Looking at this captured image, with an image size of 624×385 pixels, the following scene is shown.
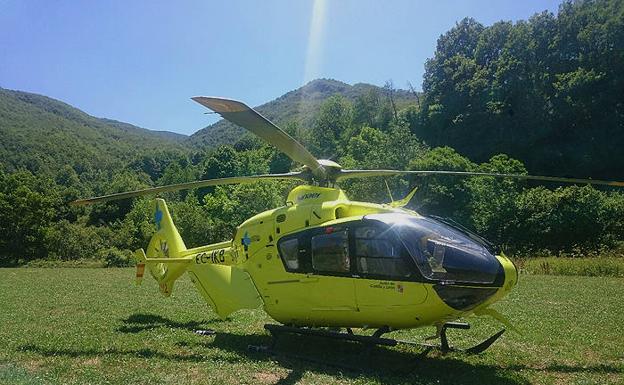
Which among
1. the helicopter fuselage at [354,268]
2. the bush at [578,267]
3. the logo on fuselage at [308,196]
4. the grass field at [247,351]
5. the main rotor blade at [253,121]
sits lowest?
the bush at [578,267]

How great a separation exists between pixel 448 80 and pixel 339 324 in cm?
7217

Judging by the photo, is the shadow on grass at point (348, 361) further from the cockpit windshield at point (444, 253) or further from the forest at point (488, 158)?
the forest at point (488, 158)

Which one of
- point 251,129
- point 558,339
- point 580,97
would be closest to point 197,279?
point 251,129

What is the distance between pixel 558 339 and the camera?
11.1 metres

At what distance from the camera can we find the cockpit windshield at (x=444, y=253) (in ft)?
25.6

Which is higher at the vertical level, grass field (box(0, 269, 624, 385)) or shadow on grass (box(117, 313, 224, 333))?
grass field (box(0, 269, 624, 385))

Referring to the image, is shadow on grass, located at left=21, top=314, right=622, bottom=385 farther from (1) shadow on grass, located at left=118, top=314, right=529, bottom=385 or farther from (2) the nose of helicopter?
(2) the nose of helicopter

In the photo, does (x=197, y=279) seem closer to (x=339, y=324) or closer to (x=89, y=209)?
(x=339, y=324)

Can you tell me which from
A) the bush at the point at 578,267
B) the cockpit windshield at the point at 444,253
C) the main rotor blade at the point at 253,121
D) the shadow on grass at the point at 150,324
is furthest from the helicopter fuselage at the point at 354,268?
the bush at the point at 578,267

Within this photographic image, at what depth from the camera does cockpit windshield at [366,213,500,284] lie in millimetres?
7805

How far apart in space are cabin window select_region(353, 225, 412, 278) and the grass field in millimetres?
1575

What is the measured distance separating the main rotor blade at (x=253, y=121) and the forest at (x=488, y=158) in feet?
108

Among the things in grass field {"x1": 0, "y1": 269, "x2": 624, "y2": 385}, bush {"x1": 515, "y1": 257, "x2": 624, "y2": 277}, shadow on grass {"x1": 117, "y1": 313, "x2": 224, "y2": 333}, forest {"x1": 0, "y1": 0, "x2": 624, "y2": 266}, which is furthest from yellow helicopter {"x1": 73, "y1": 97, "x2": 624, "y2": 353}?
forest {"x1": 0, "y1": 0, "x2": 624, "y2": 266}

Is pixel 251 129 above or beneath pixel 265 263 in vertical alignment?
above
